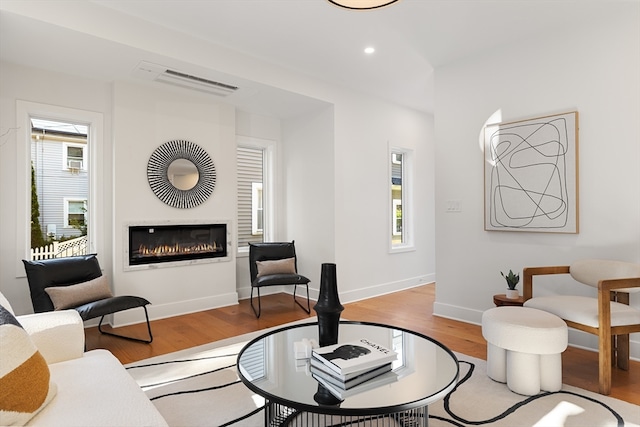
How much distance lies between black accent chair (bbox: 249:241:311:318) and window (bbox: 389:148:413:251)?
1.76m

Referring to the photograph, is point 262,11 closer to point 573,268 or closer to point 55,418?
point 55,418

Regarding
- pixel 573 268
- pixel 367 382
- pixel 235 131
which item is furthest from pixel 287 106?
pixel 367 382

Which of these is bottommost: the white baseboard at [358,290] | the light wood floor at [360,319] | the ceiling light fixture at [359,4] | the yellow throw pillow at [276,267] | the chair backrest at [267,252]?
the light wood floor at [360,319]

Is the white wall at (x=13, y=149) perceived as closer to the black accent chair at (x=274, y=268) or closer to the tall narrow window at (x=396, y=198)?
the black accent chair at (x=274, y=268)

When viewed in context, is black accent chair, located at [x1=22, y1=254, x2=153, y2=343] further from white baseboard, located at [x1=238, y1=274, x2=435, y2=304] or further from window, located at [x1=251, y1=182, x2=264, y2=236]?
window, located at [x1=251, y1=182, x2=264, y2=236]

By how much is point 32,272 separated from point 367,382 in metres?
2.91

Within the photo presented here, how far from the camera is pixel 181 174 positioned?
4.26 metres

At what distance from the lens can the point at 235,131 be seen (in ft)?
15.9

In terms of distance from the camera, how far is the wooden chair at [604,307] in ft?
7.50

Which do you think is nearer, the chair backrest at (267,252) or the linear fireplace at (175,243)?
the linear fireplace at (175,243)

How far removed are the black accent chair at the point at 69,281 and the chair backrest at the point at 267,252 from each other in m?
1.42

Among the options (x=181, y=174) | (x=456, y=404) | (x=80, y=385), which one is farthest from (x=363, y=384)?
(x=181, y=174)

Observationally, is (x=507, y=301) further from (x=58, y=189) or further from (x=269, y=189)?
(x=58, y=189)

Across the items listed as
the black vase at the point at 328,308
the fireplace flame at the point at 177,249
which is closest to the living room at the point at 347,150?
the fireplace flame at the point at 177,249
